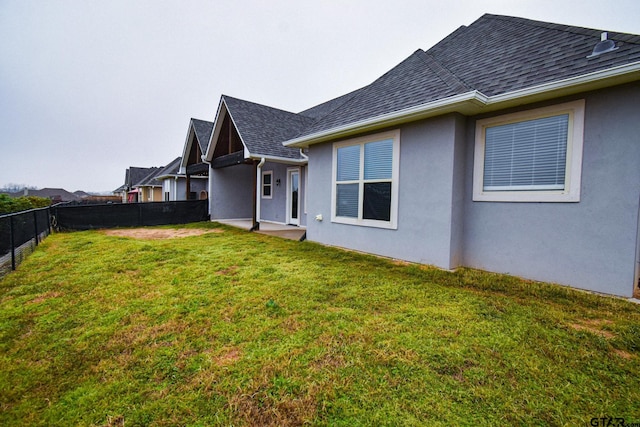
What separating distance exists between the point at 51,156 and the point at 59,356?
52.6 m

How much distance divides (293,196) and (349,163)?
5009 millimetres

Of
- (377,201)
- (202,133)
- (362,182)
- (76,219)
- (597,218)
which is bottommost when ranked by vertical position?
(76,219)

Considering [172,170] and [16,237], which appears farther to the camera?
[172,170]

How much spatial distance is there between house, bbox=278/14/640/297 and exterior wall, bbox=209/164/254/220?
8.29 meters

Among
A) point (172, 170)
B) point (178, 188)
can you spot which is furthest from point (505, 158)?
point (172, 170)

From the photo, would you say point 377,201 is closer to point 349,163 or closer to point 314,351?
point 349,163

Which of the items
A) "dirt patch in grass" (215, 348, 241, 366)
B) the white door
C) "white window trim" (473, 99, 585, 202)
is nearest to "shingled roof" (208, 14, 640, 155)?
"white window trim" (473, 99, 585, 202)

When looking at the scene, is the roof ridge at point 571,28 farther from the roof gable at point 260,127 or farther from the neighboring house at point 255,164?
the roof gable at point 260,127

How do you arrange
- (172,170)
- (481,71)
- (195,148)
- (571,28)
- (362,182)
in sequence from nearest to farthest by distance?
1. (571,28)
2. (481,71)
3. (362,182)
4. (195,148)
5. (172,170)

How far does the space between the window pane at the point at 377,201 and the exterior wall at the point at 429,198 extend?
0.28 metres

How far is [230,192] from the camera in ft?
45.8

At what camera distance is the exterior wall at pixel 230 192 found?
44.1ft

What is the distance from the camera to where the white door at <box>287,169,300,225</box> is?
1091 centimetres

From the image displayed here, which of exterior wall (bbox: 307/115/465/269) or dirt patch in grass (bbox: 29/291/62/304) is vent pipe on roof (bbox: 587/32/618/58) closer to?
exterior wall (bbox: 307/115/465/269)
